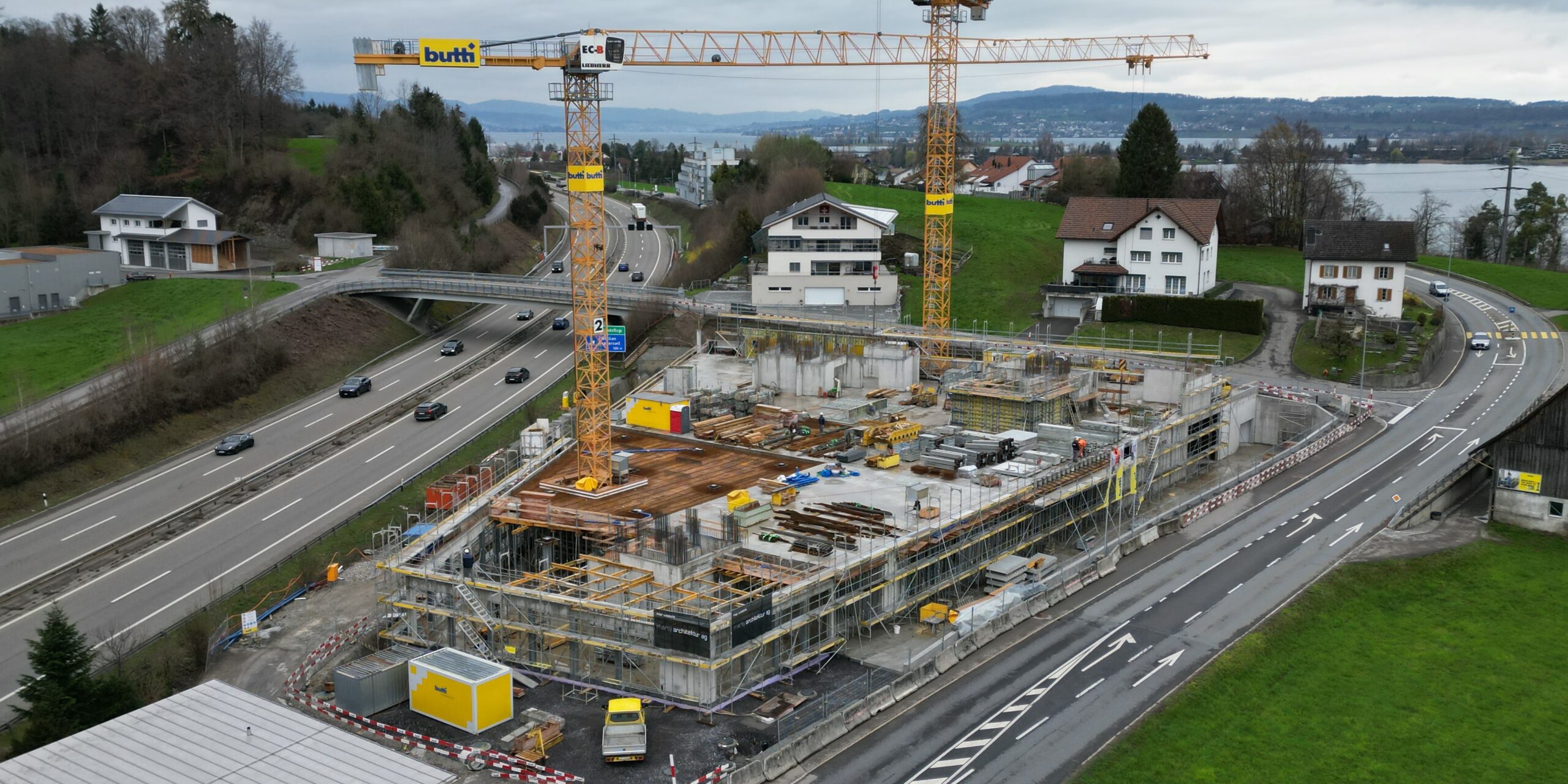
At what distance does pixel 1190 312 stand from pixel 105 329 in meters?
66.4

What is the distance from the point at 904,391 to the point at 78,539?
38.4 m

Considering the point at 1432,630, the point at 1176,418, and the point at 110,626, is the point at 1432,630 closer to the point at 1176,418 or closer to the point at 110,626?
the point at 1176,418

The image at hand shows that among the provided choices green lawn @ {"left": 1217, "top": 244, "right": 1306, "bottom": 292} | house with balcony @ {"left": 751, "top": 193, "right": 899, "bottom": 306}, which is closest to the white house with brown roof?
green lawn @ {"left": 1217, "top": 244, "right": 1306, "bottom": 292}

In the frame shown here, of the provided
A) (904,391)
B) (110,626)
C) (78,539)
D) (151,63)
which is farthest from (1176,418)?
(151,63)

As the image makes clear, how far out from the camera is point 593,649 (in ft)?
113

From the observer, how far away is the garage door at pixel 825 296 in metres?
84.5

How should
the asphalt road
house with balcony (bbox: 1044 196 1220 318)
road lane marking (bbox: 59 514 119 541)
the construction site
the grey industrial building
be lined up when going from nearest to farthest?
1. the asphalt road
2. the construction site
3. road lane marking (bbox: 59 514 119 541)
4. the grey industrial building
5. house with balcony (bbox: 1044 196 1220 318)

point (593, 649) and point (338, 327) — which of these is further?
point (338, 327)

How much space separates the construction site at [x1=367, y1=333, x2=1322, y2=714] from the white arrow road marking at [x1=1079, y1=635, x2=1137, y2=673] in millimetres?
4242

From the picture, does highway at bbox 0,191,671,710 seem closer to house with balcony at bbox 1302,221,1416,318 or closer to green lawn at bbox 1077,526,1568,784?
green lawn at bbox 1077,526,1568,784

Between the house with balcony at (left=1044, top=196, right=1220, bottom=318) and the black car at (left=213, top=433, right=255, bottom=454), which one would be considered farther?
the house with balcony at (left=1044, top=196, right=1220, bottom=318)

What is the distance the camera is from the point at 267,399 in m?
67.5

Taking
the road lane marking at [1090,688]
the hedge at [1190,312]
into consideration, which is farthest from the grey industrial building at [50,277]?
the road lane marking at [1090,688]

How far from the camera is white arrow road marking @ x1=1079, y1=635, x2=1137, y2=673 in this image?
34875mm
